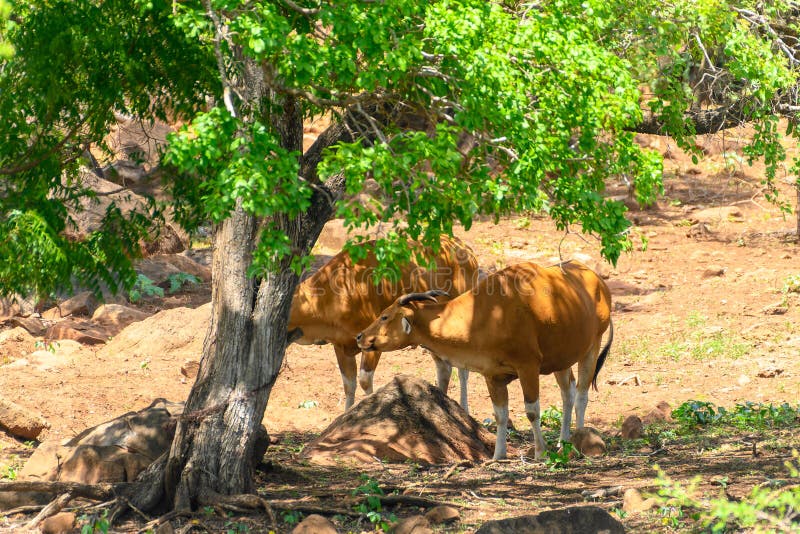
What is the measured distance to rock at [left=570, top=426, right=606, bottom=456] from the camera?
9.87 meters

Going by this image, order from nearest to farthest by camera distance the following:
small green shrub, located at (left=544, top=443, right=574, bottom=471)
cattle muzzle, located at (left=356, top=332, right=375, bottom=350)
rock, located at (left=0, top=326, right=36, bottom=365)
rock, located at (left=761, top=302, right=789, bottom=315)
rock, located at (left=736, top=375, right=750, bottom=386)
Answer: small green shrub, located at (left=544, top=443, right=574, bottom=471) → cattle muzzle, located at (left=356, top=332, right=375, bottom=350) → rock, located at (left=736, top=375, right=750, bottom=386) → rock, located at (left=0, top=326, right=36, bottom=365) → rock, located at (left=761, top=302, right=789, bottom=315)

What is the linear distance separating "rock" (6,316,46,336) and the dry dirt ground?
5.24 feet

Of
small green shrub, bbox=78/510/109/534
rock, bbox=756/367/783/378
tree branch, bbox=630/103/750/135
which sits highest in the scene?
tree branch, bbox=630/103/750/135

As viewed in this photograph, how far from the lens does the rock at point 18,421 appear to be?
10500mm

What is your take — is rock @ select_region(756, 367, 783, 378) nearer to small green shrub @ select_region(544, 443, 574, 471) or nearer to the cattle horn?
small green shrub @ select_region(544, 443, 574, 471)

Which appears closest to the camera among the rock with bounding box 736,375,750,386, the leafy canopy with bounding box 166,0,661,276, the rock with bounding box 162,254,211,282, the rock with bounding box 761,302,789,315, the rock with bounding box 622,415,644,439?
the leafy canopy with bounding box 166,0,661,276

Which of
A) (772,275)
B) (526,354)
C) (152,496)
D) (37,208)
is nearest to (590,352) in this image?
(526,354)

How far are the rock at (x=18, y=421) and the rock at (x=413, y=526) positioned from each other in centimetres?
504

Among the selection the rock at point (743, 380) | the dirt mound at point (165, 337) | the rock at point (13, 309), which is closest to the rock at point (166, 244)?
the rock at point (13, 309)

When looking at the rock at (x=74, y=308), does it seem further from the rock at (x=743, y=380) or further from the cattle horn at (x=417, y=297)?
the rock at (x=743, y=380)

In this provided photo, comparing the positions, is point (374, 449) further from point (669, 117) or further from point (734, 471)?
point (669, 117)

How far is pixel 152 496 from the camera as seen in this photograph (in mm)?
7898

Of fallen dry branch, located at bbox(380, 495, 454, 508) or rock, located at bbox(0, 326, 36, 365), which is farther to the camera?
rock, located at bbox(0, 326, 36, 365)

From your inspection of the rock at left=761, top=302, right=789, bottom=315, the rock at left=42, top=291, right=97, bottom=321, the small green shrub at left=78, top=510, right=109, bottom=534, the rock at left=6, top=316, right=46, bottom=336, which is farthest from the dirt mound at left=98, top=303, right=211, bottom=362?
the rock at left=761, top=302, right=789, bottom=315
